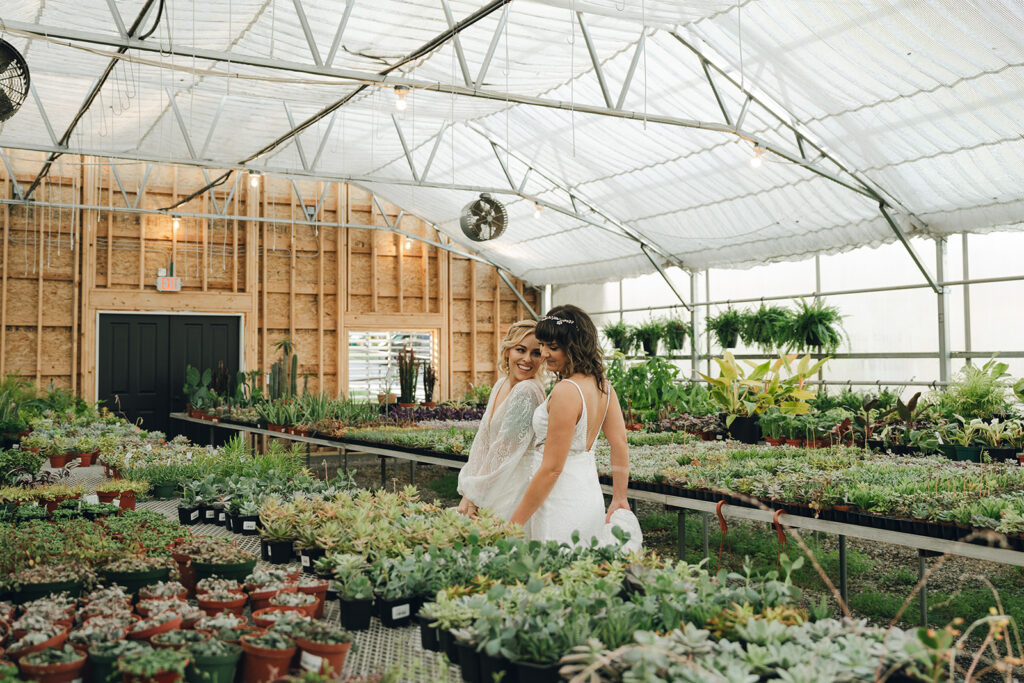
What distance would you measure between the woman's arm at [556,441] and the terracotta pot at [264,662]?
135 cm

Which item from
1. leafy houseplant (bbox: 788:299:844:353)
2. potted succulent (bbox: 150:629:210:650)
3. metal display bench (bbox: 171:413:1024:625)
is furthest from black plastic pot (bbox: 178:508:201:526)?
leafy houseplant (bbox: 788:299:844:353)

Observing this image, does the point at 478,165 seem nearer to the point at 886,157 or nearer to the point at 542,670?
the point at 886,157

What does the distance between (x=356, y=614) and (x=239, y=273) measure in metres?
12.8

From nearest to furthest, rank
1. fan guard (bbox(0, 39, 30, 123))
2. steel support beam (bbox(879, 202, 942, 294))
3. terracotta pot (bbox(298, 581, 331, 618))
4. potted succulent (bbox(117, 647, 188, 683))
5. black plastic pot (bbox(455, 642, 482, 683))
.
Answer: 1. potted succulent (bbox(117, 647, 188, 683))
2. black plastic pot (bbox(455, 642, 482, 683))
3. terracotta pot (bbox(298, 581, 331, 618))
4. fan guard (bbox(0, 39, 30, 123))
5. steel support beam (bbox(879, 202, 942, 294))

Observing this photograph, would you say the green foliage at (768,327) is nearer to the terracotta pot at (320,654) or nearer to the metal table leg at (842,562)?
the metal table leg at (842,562)

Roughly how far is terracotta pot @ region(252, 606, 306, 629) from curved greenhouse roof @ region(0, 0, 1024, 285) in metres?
4.81

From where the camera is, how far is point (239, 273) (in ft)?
45.6

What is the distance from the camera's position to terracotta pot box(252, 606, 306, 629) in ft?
5.89

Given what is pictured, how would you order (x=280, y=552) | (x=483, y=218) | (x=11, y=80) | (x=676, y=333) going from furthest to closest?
1. (x=676, y=333)
2. (x=483, y=218)
3. (x=11, y=80)
4. (x=280, y=552)

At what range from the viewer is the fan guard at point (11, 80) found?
326 cm

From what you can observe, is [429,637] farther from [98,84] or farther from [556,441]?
Answer: [98,84]

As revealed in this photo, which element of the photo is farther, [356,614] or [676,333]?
[676,333]

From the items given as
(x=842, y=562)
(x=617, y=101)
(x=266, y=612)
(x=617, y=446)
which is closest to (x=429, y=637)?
(x=266, y=612)

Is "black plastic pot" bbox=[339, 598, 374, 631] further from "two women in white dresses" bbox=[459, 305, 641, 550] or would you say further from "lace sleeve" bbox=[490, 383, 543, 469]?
"lace sleeve" bbox=[490, 383, 543, 469]
